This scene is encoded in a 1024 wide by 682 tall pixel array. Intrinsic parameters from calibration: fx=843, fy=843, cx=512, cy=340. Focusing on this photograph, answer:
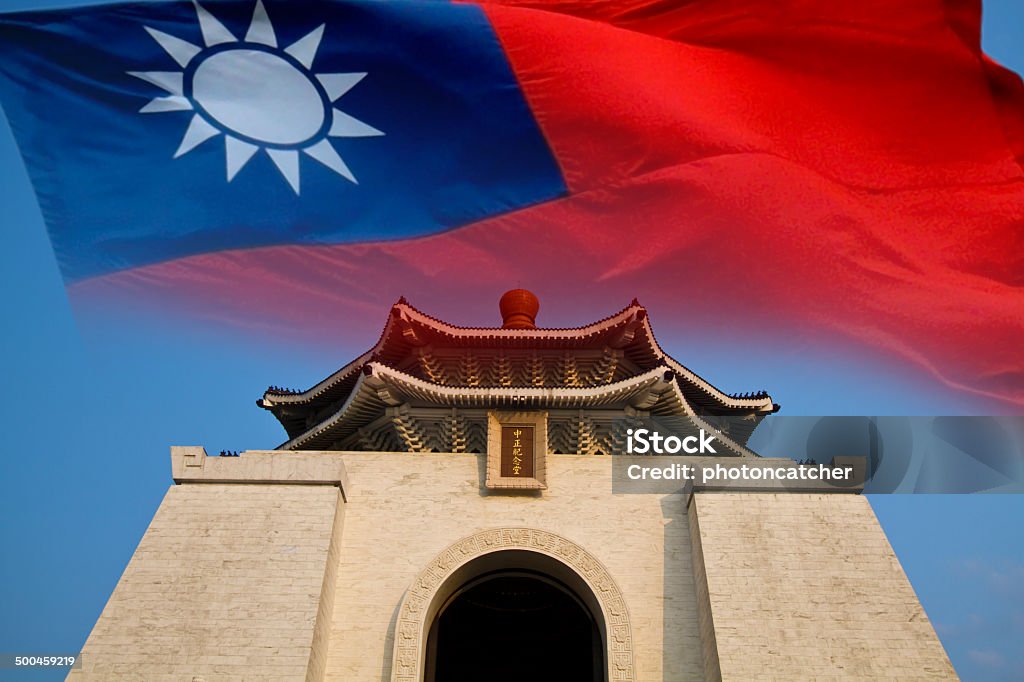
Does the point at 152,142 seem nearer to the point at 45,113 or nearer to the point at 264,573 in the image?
the point at 45,113

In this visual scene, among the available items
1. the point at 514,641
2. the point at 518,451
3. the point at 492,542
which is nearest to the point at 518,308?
the point at 518,451

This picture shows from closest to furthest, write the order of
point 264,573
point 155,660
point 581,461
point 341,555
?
point 155,660, point 264,573, point 341,555, point 581,461

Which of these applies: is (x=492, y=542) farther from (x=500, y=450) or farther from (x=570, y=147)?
(x=570, y=147)

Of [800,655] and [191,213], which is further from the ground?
[191,213]

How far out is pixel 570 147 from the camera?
17188mm

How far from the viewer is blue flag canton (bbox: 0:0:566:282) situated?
16.2 m

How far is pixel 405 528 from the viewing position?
17.0 meters

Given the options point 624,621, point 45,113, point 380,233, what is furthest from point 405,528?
point 45,113

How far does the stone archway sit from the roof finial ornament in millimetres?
6591

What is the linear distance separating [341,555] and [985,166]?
14.7 meters

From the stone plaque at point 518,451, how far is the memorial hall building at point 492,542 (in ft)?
0.15

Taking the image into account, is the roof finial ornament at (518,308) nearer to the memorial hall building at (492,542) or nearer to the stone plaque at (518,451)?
the memorial hall building at (492,542)

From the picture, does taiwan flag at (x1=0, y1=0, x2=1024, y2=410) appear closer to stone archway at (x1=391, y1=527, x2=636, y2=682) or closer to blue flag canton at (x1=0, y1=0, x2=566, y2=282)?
blue flag canton at (x1=0, y1=0, x2=566, y2=282)

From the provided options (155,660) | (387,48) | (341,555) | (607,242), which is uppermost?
(387,48)
